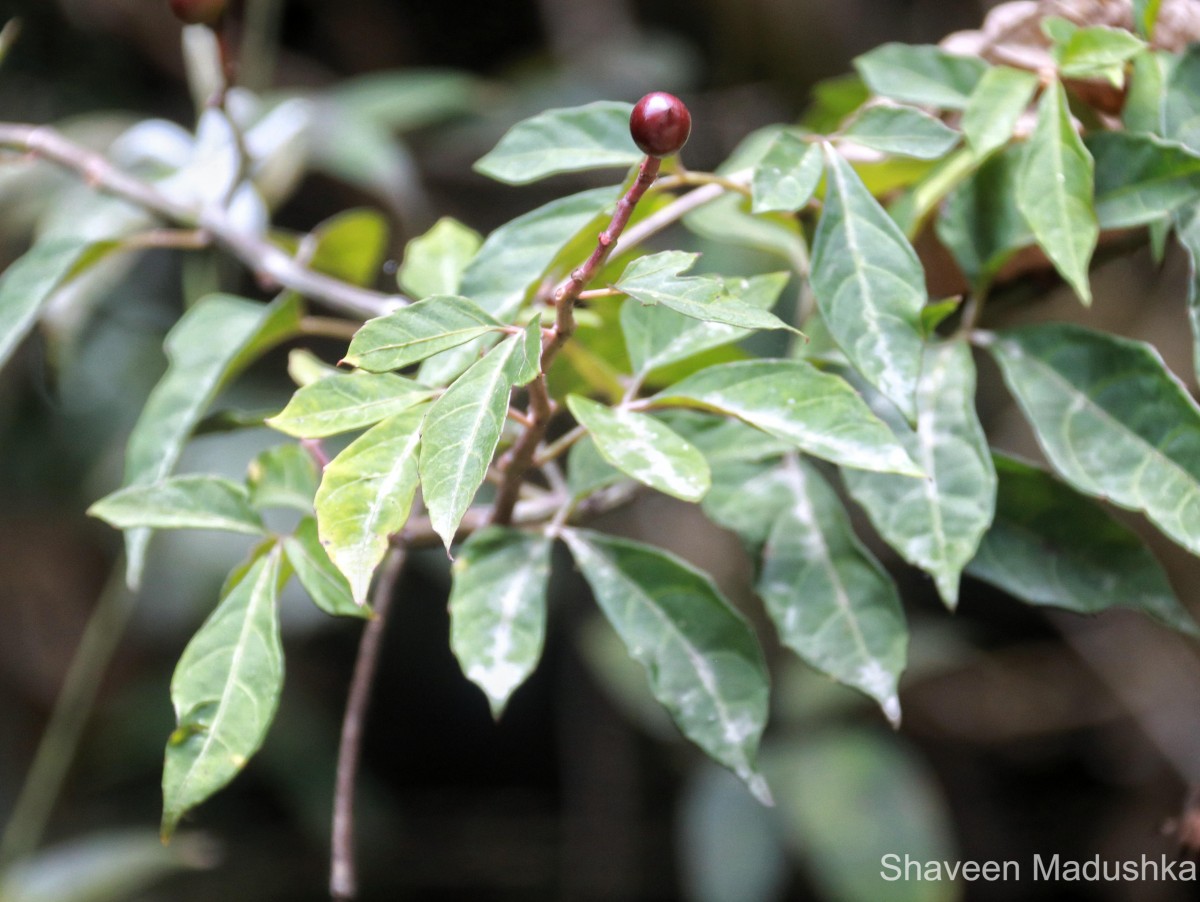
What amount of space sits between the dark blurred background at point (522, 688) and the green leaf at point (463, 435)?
1.15 meters

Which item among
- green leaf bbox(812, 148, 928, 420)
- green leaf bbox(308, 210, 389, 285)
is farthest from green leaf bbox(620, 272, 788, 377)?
green leaf bbox(308, 210, 389, 285)

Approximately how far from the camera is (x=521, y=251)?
0.55 m

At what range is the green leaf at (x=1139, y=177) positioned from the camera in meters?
0.54

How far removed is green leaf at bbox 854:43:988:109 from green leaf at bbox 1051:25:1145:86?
0.07 metres

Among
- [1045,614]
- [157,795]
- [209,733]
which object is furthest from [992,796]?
[209,733]

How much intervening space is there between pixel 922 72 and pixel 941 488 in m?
0.27

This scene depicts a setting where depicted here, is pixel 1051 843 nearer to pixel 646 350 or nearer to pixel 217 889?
pixel 217 889

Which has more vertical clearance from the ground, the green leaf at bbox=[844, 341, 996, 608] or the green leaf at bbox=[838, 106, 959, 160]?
the green leaf at bbox=[838, 106, 959, 160]

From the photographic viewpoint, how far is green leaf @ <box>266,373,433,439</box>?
17.0 inches

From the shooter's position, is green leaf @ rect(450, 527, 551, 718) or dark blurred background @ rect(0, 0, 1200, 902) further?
dark blurred background @ rect(0, 0, 1200, 902)

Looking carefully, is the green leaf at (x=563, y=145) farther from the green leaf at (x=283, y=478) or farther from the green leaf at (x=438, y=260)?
the green leaf at (x=283, y=478)

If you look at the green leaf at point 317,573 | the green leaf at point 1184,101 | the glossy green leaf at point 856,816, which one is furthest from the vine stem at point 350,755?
the glossy green leaf at point 856,816

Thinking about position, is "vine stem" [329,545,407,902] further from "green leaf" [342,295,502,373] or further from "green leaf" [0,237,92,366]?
"green leaf" [0,237,92,366]

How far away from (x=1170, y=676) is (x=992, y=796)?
14.5 inches
